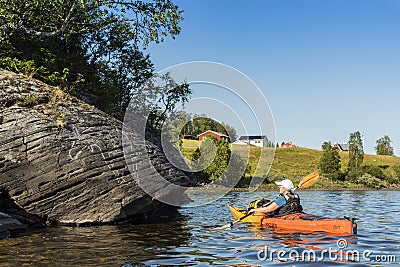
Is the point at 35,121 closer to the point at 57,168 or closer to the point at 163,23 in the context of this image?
the point at 57,168

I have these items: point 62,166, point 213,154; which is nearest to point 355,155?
point 213,154

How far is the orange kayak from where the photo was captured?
45.9 ft

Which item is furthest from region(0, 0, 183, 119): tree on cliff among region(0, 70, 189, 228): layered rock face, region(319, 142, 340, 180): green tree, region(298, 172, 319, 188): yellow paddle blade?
region(319, 142, 340, 180): green tree

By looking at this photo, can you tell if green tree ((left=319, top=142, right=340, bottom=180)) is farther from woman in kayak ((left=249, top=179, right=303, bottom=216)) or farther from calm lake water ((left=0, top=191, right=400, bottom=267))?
woman in kayak ((left=249, top=179, right=303, bottom=216))

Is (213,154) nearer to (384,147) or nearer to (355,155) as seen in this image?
(355,155)

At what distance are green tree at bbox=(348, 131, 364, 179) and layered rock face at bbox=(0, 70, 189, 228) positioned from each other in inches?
1811

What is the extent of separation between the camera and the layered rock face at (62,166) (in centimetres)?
1557

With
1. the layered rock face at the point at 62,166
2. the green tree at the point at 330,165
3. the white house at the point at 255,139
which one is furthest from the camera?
the green tree at the point at 330,165

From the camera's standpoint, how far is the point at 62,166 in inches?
625

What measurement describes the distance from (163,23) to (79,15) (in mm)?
4699

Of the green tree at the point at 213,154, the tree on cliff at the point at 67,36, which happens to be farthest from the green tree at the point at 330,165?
the tree on cliff at the point at 67,36

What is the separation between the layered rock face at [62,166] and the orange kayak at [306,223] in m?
4.15

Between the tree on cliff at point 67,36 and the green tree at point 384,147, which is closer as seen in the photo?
the tree on cliff at point 67,36

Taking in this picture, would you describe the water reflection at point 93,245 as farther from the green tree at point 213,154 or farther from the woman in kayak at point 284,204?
the green tree at point 213,154
